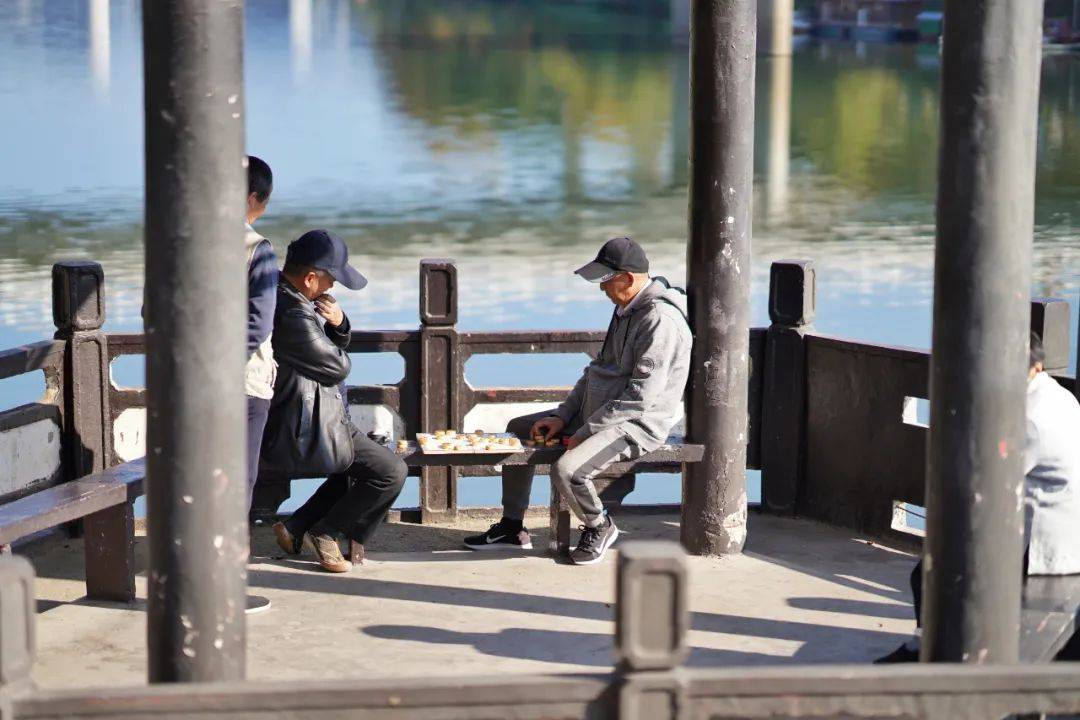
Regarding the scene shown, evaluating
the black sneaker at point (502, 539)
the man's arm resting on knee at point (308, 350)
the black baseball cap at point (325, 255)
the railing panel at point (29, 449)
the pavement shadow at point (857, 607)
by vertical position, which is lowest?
the pavement shadow at point (857, 607)

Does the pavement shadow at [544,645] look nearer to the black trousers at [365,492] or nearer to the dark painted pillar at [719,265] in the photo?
the black trousers at [365,492]

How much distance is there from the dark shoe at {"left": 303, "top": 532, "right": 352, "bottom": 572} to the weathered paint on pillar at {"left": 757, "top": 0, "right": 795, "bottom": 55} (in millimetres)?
47946

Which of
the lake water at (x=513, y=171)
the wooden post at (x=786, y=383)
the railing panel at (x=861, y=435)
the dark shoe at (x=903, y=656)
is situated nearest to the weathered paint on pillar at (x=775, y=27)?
the lake water at (x=513, y=171)

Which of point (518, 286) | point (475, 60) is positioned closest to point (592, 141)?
point (518, 286)

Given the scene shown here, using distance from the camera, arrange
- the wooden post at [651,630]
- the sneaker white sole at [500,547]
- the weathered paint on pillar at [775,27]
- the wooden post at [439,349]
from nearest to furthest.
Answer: the wooden post at [651,630]
the sneaker white sole at [500,547]
the wooden post at [439,349]
the weathered paint on pillar at [775,27]

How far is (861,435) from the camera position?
7676mm

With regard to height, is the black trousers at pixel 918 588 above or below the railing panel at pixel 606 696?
below

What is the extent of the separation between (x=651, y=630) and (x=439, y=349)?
4.12 metres

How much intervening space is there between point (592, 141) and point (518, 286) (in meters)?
19.7

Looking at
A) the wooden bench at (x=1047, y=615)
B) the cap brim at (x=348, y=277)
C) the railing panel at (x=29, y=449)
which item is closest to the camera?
the wooden bench at (x=1047, y=615)

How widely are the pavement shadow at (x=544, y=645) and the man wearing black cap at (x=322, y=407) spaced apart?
736 millimetres

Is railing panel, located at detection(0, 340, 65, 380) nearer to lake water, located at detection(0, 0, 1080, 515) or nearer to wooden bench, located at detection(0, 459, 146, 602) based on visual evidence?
wooden bench, located at detection(0, 459, 146, 602)

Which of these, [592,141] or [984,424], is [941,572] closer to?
[984,424]

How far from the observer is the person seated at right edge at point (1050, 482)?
216 inches
